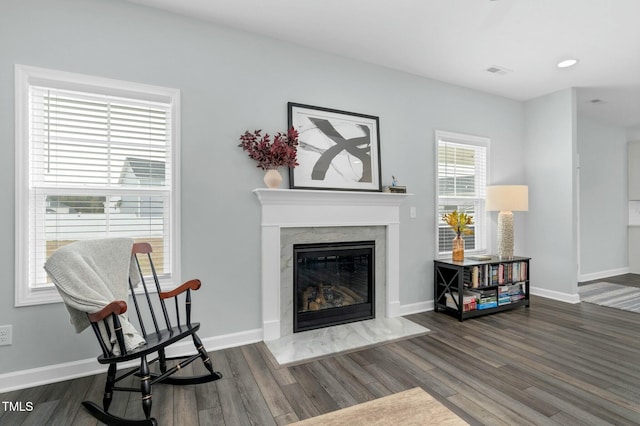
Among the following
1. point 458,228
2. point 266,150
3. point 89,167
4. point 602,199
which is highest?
point 266,150

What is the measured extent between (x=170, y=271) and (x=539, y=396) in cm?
276

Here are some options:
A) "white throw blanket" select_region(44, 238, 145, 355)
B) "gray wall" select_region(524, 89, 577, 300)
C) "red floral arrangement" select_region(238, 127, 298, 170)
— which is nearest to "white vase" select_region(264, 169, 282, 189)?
"red floral arrangement" select_region(238, 127, 298, 170)

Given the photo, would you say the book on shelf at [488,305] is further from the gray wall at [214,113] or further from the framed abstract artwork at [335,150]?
the framed abstract artwork at [335,150]

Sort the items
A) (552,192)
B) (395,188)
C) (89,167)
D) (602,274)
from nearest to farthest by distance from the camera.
Answer: (89,167), (395,188), (552,192), (602,274)

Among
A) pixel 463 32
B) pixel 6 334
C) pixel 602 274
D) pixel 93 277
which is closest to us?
pixel 93 277

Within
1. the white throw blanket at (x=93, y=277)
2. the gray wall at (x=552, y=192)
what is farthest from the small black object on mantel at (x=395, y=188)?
the white throw blanket at (x=93, y=277)

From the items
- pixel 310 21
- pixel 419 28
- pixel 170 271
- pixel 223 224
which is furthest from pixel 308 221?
pixel 419 28

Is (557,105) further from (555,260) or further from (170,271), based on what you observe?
(170,271)

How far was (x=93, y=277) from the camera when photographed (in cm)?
192

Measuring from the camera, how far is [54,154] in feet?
7.73

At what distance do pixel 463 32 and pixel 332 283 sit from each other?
8.60 feet

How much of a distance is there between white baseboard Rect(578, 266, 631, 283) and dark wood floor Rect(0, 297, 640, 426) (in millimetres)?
2843

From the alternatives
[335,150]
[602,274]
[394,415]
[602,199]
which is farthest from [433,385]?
[602,199]

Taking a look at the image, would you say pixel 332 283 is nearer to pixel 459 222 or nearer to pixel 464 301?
pixel 464 301
